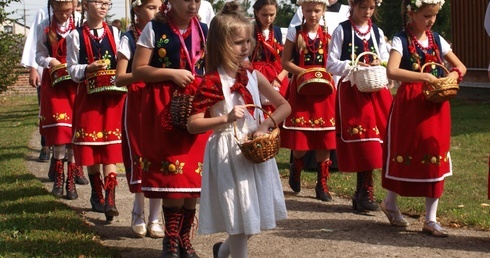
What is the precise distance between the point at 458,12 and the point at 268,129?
59.9 feet

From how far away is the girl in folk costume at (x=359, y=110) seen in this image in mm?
8125

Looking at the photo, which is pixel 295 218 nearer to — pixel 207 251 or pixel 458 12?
pixel 207 251

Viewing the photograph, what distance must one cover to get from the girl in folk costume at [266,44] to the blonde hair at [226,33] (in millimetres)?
4073

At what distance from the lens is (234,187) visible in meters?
5.39

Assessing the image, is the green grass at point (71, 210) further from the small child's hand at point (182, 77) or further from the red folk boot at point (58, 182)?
the small child's hand at point (182, 77)

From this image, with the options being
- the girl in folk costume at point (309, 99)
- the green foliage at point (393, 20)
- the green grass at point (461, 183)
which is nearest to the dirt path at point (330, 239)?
the green grass at point (461, 183)

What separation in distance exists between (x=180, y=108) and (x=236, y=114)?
76cm

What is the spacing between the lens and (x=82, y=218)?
806 cm

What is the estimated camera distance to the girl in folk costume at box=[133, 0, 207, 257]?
617 centimetres

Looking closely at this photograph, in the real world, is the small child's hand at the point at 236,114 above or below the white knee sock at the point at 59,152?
above

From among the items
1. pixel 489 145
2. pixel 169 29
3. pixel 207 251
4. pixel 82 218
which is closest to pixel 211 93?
pixel 169 29

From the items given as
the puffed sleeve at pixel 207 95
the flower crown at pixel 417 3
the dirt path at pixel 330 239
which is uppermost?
the flower crown at pixel 417 3

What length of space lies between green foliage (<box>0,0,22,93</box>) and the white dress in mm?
12698

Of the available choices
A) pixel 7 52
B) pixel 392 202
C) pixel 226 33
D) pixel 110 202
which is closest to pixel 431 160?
pixel 392 202
